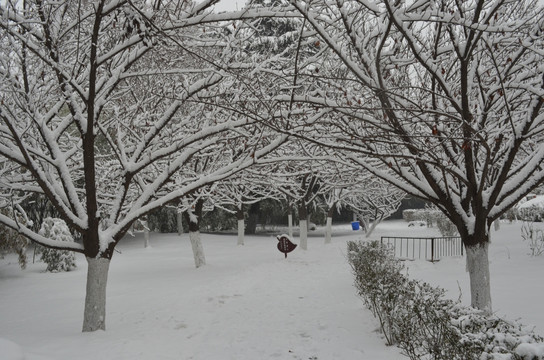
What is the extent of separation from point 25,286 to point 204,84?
10774 mm

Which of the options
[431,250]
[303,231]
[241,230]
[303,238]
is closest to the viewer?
[431,250]

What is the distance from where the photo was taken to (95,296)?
650cm

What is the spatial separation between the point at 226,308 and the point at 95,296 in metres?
2.86

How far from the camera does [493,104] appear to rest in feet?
17.6

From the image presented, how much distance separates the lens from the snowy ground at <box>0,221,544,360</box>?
18.9 ft

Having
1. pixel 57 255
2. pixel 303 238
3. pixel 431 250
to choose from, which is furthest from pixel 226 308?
pixel 303 238

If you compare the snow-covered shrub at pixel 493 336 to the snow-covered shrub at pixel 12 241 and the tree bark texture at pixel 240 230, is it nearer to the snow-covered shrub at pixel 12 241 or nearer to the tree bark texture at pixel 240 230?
the snow-covered shrub at pixel 12 241

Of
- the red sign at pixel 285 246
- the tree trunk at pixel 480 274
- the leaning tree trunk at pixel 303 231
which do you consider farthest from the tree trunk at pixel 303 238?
the tree trunk at pixel 480 274

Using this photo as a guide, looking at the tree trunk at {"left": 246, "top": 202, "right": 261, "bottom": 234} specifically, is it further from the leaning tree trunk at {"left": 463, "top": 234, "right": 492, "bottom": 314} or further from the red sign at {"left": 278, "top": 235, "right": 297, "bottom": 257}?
the leaning tree trunk at {"left": 463, "top": 234, "right": 492, "bottom": 314}

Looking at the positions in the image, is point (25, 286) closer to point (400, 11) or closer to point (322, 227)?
point (400, 11)

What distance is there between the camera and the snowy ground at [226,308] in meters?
5.76

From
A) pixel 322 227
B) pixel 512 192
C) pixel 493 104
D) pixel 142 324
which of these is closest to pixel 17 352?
pixel 142 324

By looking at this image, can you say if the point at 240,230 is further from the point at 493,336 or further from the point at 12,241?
the point at 493,336

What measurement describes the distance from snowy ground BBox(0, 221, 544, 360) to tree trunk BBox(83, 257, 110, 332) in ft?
0.86
